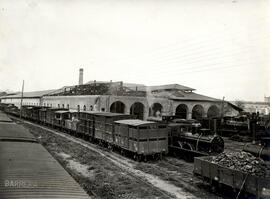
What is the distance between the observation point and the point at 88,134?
2295 centimetres

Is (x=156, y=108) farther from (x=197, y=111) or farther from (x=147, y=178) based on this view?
(x=147, y=178)

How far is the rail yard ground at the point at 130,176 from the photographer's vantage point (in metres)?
10.0

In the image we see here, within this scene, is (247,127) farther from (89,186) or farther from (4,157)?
(4,157)

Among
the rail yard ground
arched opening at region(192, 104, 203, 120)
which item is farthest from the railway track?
arched opening at region(192, 104, 203, 120)

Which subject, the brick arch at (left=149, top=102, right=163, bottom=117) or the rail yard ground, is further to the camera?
the brick arch at (left=149, top=102, right=163, bottom=117)

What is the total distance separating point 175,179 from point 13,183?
797cm

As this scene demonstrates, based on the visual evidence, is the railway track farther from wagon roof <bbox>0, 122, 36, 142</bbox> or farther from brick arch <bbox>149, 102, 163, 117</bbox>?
brick arch <bbox>149, 102, 163, 117</bbox>

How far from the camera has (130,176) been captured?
12.3m

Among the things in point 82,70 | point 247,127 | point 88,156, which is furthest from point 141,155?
point 82,70

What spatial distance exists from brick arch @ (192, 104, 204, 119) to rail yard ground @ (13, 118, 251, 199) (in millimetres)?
26364

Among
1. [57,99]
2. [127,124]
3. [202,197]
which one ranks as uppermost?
[57,99]

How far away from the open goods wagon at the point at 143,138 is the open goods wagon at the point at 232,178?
4966mm

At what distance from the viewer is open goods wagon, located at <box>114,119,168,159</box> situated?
15258 mm

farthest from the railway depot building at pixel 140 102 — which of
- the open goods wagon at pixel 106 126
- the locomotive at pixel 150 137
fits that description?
the open goods wagon at pixel 106 126
